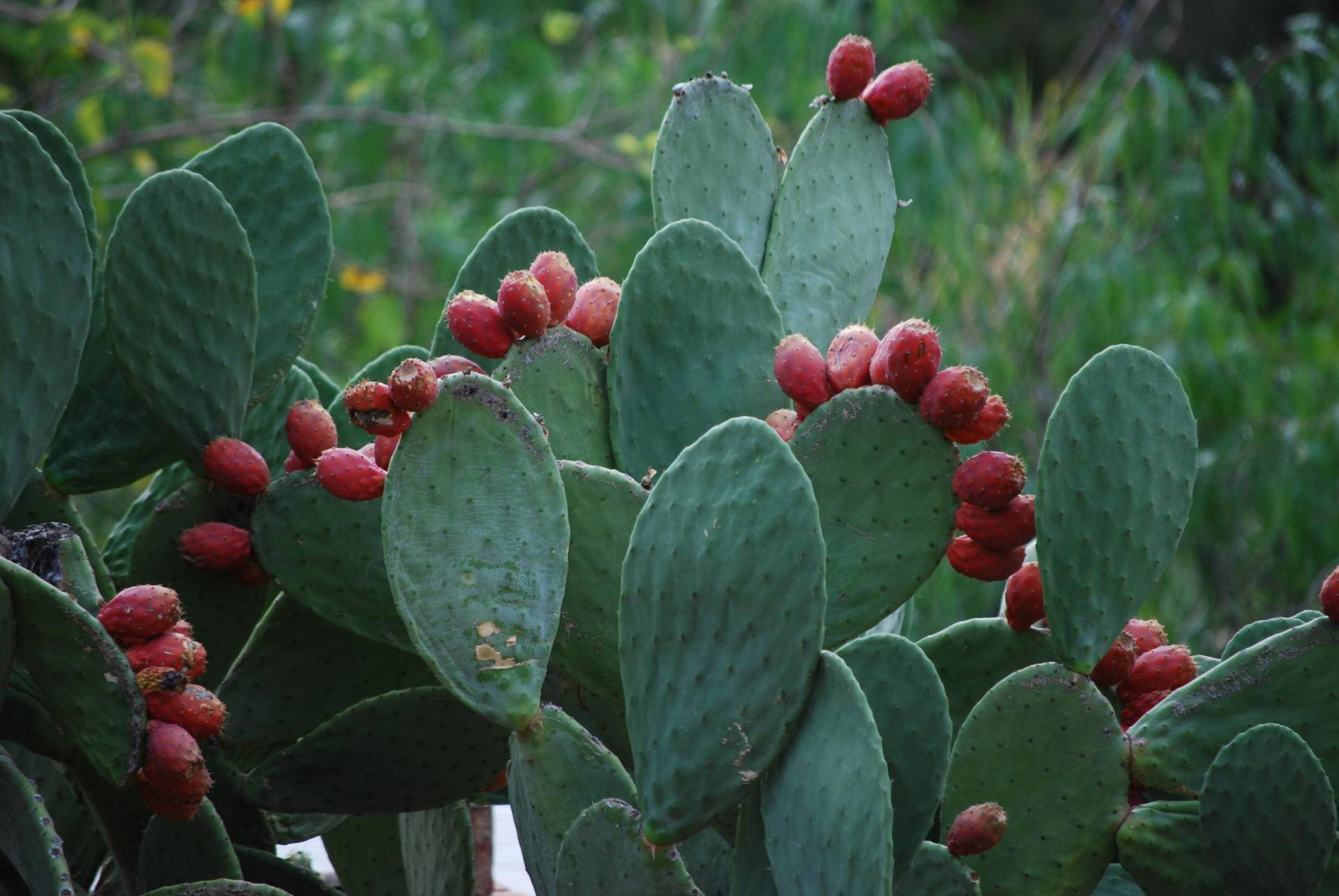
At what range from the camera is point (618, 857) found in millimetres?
852

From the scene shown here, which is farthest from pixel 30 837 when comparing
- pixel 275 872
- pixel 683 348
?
pixel 683 348

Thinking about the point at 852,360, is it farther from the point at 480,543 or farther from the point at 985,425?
the point at 480,543

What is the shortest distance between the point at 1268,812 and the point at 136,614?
760mm

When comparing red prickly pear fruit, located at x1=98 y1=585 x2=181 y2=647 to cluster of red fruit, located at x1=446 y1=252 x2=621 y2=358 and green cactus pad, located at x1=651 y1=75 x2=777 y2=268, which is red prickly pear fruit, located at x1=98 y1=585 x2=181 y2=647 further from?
green cactus pad, located at x1=651 y1=75 x2=777 y2=268

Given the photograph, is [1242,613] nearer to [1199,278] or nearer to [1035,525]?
[1199,278]

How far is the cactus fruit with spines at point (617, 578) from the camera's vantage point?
2.82ft

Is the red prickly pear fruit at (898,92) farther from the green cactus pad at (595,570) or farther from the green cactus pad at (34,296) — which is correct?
the green cactus pad at (34,296)

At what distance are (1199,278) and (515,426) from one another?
380 cm

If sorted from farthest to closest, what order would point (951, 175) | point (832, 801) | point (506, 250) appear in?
point (951, 175) → point (506, 250) → point (832, 801)

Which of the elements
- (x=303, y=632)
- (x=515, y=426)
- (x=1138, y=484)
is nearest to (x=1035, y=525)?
(x=1138, y=484)

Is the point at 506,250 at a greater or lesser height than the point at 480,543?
greater

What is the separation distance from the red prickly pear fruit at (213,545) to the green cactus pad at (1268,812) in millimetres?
747

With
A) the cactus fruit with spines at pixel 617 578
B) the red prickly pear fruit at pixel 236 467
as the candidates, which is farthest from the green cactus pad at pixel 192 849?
the red prickly pear fruit at pixel 236 467

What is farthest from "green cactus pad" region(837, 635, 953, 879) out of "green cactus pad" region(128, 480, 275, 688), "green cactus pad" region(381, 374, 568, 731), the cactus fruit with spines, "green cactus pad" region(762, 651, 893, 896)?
"green cactus pad" region(128, 480, 275, 688)
